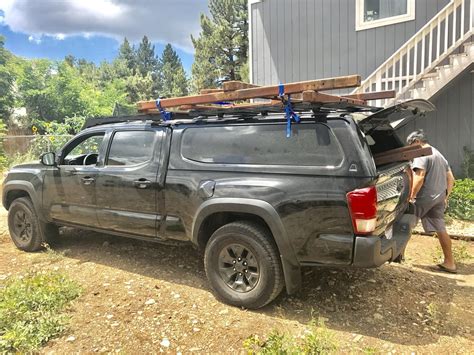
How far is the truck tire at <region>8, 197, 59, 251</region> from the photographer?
17.7 ft

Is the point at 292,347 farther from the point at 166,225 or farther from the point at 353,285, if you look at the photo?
the point at 166,225

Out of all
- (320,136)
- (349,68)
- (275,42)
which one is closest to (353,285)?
(320,136)

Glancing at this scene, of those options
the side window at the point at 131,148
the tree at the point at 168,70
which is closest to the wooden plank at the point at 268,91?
the side window at the point at 131,148

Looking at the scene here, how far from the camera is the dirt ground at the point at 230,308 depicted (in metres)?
3.24

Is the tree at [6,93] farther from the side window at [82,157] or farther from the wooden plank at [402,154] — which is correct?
the wooden plank at [402,154]

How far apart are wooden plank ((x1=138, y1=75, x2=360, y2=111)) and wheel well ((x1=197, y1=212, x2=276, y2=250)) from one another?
3.52 ft

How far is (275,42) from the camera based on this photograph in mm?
10422

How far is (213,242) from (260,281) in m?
0.58

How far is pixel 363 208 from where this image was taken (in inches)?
122

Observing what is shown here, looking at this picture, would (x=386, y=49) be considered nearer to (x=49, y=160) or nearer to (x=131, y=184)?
(x=131, y=184)

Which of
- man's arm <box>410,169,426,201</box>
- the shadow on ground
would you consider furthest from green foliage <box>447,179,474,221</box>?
man's arm <box>410,169,426,201</box>

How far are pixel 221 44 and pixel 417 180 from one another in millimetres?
25045

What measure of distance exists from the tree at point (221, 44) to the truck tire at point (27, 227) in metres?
23.4

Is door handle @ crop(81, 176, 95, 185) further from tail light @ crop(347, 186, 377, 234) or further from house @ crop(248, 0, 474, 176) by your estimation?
house @ crop(248, 0, 474, 176)
